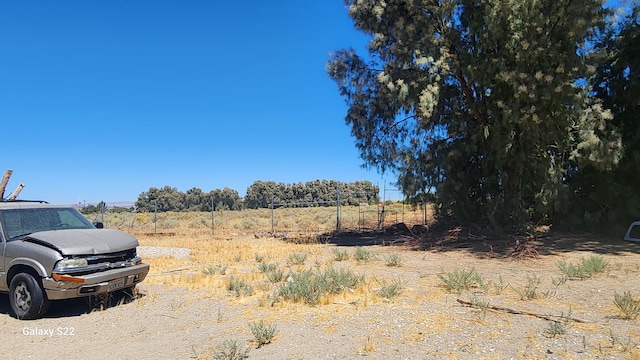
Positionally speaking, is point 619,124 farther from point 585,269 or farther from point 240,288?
point 240,288

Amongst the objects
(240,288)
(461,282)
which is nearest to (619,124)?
(461,282)

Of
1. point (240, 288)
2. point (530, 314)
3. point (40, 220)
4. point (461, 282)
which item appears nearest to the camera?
point (530, 314)

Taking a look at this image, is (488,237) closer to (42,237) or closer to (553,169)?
(553,169)

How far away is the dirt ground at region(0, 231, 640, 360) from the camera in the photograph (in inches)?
191

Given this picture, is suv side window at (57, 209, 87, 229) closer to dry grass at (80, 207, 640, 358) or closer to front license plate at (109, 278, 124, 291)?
front license plate at (109, 278, 124, 291)

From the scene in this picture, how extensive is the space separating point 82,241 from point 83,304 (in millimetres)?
1601

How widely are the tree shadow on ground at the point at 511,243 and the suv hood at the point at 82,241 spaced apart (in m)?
10.5

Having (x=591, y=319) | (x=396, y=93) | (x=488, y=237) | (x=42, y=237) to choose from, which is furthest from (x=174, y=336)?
(x=488, y=237)

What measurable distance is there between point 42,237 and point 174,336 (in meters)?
2.92

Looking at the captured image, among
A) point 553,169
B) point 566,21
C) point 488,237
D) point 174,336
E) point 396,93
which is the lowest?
point 174,336

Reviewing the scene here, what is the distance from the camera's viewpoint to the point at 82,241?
22.4ft

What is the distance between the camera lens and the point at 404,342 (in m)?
5.11

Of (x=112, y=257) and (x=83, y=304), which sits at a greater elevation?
(x=112, y=257)

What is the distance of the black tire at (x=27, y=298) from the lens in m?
6.42
